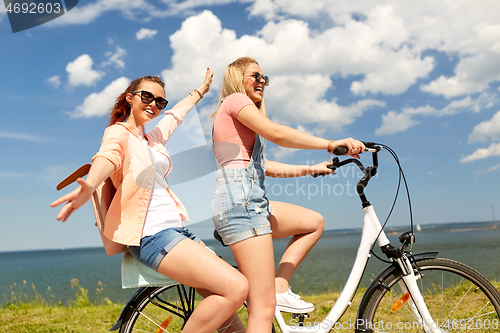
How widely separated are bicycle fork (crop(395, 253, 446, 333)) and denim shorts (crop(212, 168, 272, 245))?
1097mm

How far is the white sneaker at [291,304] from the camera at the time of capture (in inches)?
95.5

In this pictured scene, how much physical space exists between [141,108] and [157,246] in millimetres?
1032

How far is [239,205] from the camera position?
81.4 inches

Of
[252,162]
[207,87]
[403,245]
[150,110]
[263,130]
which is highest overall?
[207,87]

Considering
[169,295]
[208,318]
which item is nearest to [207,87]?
[169,295]

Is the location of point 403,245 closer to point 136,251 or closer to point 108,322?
point 136,251

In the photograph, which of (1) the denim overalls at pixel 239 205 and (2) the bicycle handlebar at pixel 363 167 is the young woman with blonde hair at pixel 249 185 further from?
(2) the bicycle handlebar at pixel 363 167

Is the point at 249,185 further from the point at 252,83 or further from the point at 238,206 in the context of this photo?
the point at 252,83

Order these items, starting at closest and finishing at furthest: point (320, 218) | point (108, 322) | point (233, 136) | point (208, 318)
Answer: point (208, 318) → point (233, 136) → point (320, 218) → point (108, 322)

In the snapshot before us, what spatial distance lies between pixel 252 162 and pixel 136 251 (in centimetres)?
88

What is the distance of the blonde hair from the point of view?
7.73 ft

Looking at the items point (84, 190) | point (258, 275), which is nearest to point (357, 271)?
point (258, 275)

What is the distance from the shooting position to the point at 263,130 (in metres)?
2.06

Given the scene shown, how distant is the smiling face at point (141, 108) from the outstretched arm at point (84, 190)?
73 cm
